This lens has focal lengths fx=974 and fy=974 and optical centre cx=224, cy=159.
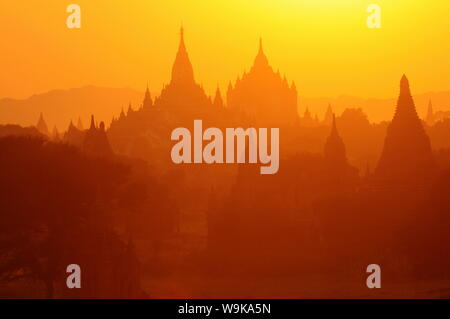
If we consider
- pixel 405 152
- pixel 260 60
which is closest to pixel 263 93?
pixel 260 60

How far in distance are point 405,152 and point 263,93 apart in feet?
243

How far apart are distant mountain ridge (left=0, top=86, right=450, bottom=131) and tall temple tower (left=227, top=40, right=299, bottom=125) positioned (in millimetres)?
7073

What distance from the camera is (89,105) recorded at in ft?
417

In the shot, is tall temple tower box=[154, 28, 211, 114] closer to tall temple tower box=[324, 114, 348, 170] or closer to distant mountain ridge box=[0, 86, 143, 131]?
distant mountain ridge box=[0, 86, 143, 131]

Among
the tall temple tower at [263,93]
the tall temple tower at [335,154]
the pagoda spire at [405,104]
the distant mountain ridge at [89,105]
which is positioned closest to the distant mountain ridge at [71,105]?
the distant mountain ridge at [89,105]

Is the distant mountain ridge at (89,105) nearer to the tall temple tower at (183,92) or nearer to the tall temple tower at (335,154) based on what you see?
the tall temple tower at (183,92)

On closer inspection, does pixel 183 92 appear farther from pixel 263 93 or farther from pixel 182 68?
pixel 263 93

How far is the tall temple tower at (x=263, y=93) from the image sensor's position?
133375mm

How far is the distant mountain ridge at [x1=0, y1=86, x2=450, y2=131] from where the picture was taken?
122 m

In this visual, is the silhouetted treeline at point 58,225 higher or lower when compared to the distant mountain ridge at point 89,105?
lower

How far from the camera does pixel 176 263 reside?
50.1m

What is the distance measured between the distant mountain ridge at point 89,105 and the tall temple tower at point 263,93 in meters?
7.07
